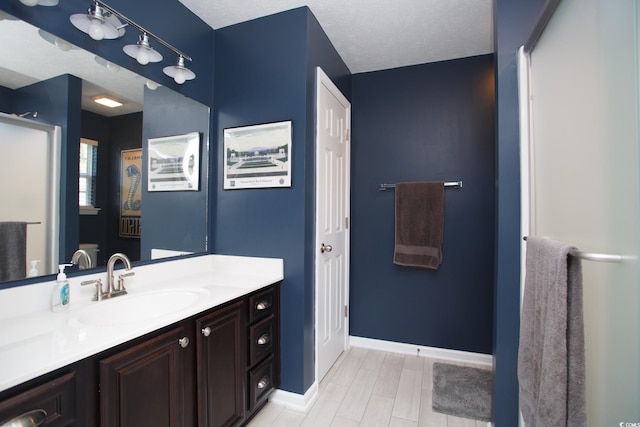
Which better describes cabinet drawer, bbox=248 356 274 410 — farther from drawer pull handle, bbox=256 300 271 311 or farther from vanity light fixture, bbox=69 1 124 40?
vanity light fixture, bbox=69 1 124 40

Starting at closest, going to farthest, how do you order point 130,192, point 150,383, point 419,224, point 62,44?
point 150,383, point 62,44, point 130,192, point 419,224

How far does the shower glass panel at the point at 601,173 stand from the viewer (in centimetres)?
73

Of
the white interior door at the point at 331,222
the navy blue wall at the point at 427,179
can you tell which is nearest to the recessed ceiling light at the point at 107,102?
the white interior door at the point at 331,222

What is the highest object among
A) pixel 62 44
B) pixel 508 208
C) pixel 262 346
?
pixel 62 44

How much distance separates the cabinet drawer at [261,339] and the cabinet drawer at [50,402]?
828 millimetres

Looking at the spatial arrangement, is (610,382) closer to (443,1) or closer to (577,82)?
(577,82)

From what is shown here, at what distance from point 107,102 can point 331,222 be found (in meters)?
1.55

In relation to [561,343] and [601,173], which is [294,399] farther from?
[601,173]

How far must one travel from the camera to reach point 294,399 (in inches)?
70.0

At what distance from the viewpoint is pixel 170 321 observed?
1.09m

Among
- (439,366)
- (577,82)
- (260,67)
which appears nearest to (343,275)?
(439,366)

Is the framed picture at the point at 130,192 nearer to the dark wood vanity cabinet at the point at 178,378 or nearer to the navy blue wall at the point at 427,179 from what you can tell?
the dark wood vanity cabinet at the point at 178,378

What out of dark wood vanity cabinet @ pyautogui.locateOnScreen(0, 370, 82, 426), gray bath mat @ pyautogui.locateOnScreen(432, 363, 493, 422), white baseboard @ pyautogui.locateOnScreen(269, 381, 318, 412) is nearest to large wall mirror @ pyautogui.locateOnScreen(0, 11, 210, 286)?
dark wood vanity cabinet @ pyautogui.locateOnScreen(0, 370, 82, 426)

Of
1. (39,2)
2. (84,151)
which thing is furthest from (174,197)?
(39,2)
